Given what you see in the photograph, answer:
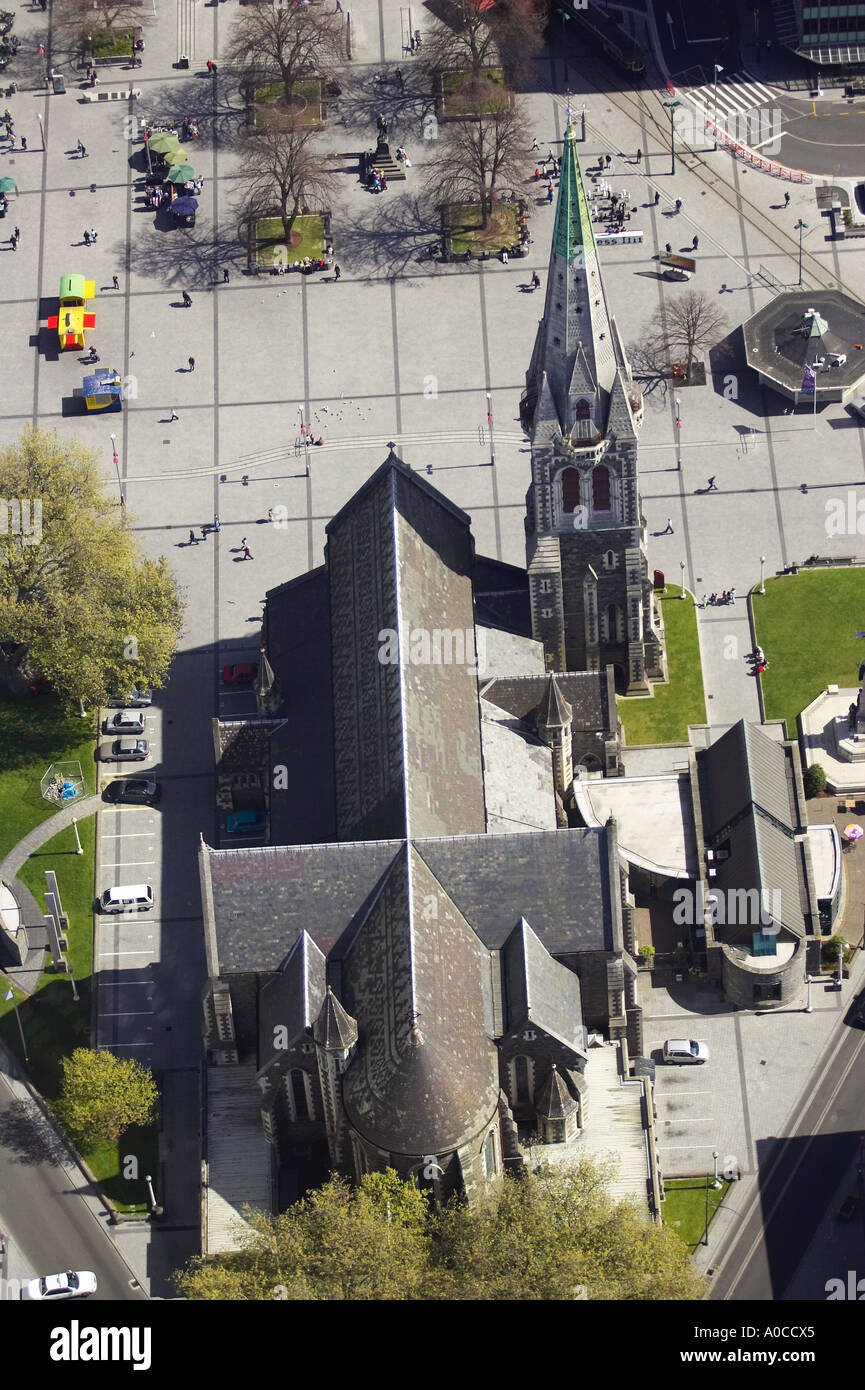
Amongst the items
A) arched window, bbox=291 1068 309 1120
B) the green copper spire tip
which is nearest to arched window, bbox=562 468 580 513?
the green copper spire tip

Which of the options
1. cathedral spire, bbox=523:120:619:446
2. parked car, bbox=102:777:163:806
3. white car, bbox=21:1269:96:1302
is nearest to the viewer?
cathedral spire, bbox=523:120:619:446

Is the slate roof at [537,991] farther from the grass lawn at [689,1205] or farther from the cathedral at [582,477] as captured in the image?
the cathedral at [582,477]

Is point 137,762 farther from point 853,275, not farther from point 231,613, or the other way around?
point 853,275

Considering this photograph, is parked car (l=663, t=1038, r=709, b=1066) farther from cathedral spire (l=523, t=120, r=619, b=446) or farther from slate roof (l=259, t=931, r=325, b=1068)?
cathedral spire (l=523, t=120, r=619, b=446)

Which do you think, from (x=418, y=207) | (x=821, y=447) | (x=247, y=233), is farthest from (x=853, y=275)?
(x=247, y=233)

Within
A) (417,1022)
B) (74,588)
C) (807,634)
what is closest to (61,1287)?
(417,1022)

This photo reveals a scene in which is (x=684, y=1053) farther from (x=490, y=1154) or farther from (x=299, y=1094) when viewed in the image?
(x=299, y=1094)

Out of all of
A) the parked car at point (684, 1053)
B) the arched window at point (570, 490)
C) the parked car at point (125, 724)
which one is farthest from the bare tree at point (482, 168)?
the parked car at point (684, 1053)
